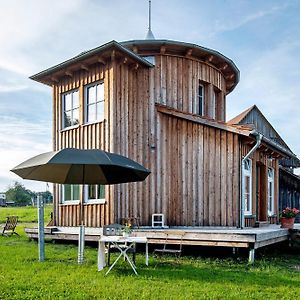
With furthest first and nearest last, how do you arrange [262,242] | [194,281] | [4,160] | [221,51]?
[4,160], [221,51], [262,242], [194,281]

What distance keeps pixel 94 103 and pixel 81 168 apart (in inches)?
153

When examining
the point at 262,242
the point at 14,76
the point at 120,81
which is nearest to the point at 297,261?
the point at 262,242

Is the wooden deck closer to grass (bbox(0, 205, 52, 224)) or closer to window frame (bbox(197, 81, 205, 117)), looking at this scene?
window frame (bbox(197, 81, 205, 117))

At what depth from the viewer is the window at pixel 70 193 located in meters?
11.9

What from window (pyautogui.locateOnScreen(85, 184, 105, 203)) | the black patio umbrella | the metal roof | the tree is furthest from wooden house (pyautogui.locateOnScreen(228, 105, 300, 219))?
the tree

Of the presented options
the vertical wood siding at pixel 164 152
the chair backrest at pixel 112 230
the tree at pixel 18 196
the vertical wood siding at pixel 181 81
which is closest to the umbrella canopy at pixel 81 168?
the chair backrest at pixel 112 230

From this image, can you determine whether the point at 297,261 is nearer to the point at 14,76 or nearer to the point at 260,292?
the point at 260,292

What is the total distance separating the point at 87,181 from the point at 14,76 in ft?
20.1

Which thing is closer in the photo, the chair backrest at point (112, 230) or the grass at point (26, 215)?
the chair backrest at point (112, 230)

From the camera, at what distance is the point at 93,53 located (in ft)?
35.9

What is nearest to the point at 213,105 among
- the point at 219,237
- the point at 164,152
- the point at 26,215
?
the point at 164,152

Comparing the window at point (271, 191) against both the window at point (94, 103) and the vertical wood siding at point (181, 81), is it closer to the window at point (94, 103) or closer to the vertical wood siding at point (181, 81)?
the vertical wood siding at point (181, 81)

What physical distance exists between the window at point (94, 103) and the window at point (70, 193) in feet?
6.46

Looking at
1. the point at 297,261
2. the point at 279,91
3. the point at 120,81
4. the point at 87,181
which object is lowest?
the point at 297,261
